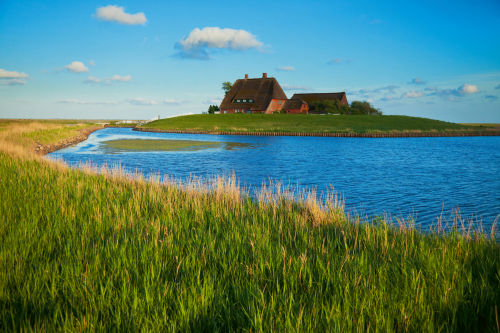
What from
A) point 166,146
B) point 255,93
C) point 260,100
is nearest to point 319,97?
point 260,100

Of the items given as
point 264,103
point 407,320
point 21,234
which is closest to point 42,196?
point 21,234

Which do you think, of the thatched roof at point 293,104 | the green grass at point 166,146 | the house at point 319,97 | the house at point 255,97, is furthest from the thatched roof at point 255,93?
the green grass at point 166,146

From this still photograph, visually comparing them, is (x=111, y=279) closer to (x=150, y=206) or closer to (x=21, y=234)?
(x=21, y=234)

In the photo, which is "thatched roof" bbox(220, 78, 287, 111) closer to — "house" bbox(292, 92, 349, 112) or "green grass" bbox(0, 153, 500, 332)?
"house" bbox(292, 92, 349, 112)

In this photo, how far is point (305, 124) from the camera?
60875 mm

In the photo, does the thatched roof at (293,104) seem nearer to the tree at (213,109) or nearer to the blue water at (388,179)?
the tree at (213,109)

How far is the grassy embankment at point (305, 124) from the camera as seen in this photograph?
183 feet

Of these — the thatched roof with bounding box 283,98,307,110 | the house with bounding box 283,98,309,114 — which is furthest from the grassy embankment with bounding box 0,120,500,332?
the thatched roof with bounding box 283,98,307,110

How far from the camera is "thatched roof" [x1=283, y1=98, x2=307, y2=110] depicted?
86.1 metres

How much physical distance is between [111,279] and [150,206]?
4.34 m

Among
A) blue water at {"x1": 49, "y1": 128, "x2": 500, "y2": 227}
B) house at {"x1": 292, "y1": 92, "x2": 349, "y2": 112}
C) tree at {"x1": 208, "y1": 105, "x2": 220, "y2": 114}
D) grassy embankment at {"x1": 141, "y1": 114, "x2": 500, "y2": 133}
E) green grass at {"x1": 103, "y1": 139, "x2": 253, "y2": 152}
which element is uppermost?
house at {"x1": 292, "y1": 92, "x2": 349, "y2": 112}

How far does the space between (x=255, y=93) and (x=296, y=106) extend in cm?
1123

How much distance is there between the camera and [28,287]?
11.4ft

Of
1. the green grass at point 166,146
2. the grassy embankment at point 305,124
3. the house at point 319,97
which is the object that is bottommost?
the green grass at point 166,146
